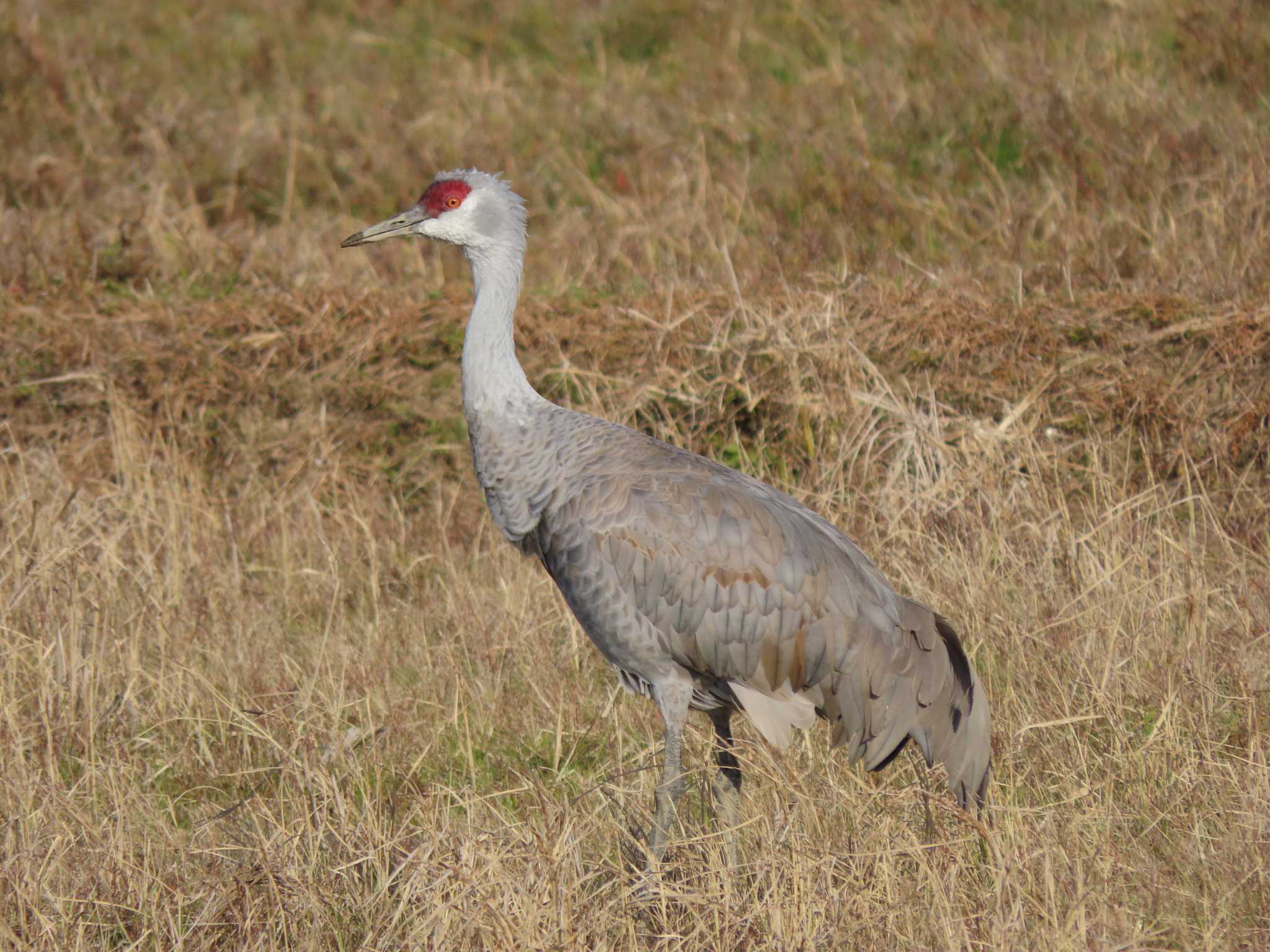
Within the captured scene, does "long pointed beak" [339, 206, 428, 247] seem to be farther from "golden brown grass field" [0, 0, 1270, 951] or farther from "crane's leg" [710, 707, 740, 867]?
"crane's leg" [710, 707, 740, 867]

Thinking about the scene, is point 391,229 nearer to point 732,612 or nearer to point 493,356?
point 493,356

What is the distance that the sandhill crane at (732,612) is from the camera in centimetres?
353

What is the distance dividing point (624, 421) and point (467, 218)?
1561 millimetres

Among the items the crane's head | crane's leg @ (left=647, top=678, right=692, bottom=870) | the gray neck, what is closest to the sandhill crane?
crane's leg @ (left=647, top=678, right=692, bottom=870)

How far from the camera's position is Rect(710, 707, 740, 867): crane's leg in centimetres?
343

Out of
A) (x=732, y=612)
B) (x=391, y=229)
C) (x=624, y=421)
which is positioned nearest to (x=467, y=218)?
(x=391, y=229)

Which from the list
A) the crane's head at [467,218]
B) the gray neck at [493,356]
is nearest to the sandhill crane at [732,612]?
the gray neck at [493,356]

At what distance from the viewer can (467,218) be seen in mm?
4055

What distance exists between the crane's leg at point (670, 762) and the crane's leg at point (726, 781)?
97 millimetres

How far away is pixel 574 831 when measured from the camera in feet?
11.5

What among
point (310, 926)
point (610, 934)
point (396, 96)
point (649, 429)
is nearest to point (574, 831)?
point (610, 934)

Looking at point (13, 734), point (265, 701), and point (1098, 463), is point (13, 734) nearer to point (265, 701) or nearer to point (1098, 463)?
point (265, 701)

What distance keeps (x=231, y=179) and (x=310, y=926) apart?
5.67m

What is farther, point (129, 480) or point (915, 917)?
point (129, 480)
